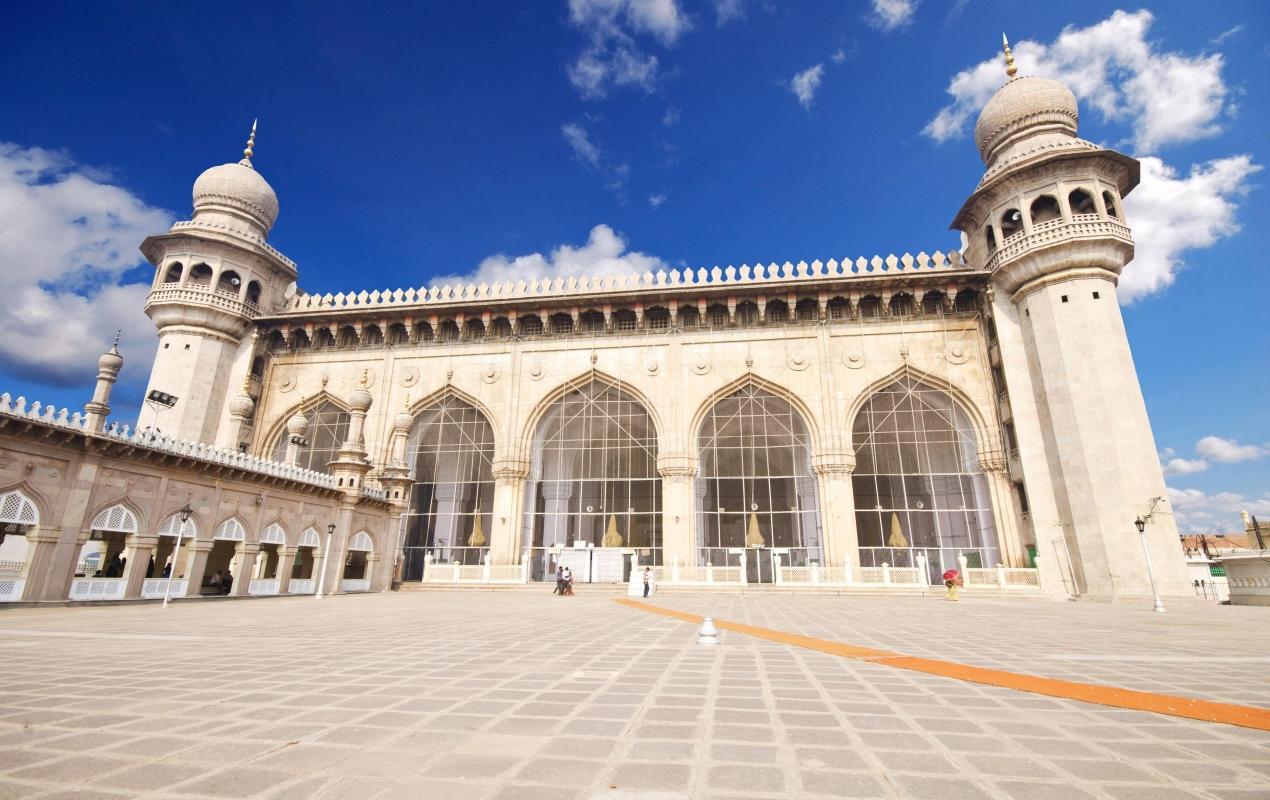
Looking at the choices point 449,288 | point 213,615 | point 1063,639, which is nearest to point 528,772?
point 1063,639

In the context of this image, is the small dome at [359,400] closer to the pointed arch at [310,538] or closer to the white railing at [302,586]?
the pointed arch at [310,538]

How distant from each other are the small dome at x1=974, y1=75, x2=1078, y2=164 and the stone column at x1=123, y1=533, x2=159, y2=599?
3156cm

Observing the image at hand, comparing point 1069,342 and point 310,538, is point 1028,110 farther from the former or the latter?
point 310,538

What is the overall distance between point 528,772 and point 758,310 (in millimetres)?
23951

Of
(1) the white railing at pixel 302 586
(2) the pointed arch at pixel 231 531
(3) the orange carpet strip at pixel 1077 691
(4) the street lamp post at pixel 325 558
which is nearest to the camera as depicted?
(3) the orange carpet strip at pixel 1077 691

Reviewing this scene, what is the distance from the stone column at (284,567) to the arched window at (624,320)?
14957mm

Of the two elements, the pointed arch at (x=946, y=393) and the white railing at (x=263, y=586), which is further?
the pointed arch at (x=946, y=393)

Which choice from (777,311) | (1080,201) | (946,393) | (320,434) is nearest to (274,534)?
(320,434)

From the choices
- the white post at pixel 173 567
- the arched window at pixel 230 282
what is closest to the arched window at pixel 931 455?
the white post at pixel 173 567

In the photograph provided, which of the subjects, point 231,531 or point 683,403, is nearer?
point 231,531

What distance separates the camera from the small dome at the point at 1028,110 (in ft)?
75.2

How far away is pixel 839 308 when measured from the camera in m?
24.9

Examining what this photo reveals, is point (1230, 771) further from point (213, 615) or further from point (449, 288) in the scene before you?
point (449, 288)

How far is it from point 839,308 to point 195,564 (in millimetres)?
23743
